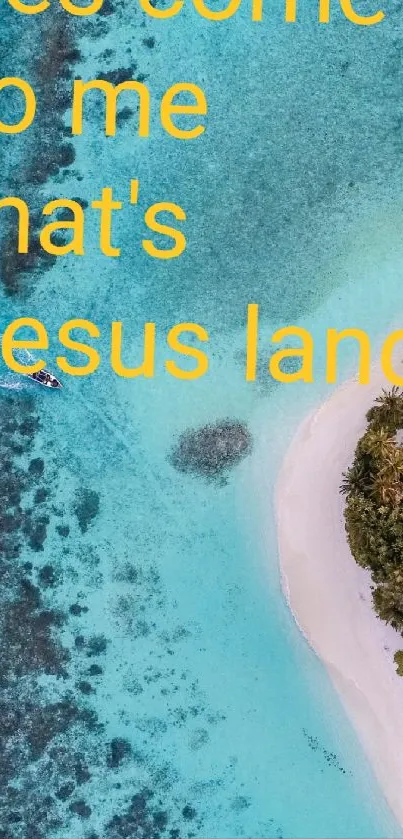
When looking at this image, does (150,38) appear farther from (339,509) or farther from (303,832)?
(303,832)

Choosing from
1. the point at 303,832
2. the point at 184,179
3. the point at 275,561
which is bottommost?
the point at 303,832

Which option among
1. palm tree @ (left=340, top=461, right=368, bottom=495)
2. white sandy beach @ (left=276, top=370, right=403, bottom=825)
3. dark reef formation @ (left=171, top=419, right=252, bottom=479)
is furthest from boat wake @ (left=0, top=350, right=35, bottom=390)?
palm tree @ (left=340, top=461, right=368, bottom=495)

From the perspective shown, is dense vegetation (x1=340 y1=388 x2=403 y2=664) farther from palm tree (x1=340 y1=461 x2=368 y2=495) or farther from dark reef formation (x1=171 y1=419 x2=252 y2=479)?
dark reef formation (x1=171 y1=419 x2=252 y2=479)

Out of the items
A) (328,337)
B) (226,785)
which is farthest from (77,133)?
Answer: (226,785)

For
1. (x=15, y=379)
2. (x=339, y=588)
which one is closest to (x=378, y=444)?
(x=339, y=588)

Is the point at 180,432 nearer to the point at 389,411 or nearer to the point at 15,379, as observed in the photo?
the point at 15,379

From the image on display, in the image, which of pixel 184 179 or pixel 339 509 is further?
pixel 184 179
